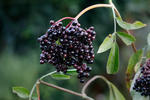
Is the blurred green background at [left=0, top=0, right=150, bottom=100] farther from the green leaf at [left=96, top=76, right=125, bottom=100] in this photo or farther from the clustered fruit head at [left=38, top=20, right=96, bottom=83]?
the clustered fruit head at [left=38, top=20, right=96, bottom=83]

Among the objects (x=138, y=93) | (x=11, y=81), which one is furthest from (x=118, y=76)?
(x=138, y=93)

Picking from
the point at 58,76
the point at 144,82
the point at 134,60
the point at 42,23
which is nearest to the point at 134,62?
the point at 134,60

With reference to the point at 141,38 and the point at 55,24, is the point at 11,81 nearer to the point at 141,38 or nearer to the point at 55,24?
the point at 141,38

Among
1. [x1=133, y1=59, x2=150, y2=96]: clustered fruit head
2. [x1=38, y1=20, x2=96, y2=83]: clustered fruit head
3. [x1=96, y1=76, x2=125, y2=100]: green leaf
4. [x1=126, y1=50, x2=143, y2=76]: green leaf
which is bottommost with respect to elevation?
[x1=96, y1=76, x2=125, y2=100]: green leaf

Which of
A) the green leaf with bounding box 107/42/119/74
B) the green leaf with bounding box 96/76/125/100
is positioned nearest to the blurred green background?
the green leaf with bounding box 96/76/125/100

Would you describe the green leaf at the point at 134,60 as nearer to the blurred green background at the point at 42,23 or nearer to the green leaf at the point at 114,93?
the green leaf at the point at 114,93
